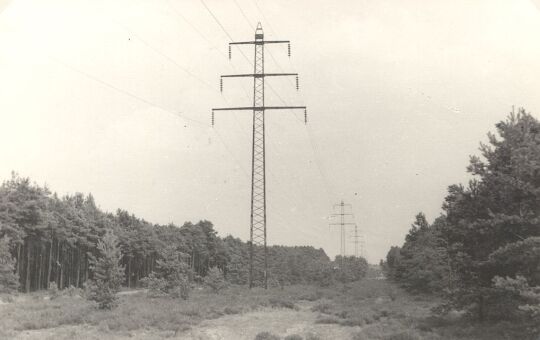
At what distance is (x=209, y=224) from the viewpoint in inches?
4181

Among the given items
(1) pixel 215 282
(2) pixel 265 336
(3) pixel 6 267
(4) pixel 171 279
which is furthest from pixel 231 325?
(3) pixel 6 267

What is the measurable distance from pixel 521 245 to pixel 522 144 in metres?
3.55

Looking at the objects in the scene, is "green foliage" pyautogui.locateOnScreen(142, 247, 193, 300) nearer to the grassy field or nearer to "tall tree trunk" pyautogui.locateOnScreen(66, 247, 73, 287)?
the grassy field

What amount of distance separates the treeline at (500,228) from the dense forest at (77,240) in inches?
721

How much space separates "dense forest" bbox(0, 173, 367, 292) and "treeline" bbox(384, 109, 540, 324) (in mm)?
18316

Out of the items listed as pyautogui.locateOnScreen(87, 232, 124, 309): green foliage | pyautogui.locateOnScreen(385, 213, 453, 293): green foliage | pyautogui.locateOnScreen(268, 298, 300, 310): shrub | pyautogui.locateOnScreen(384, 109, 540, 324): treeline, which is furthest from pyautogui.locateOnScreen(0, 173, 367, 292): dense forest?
pyautogui.locateOnScreen(384, 109, 540, 324): treeline

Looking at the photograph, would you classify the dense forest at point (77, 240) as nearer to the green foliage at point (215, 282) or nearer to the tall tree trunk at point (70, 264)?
the tall tree trunk at point (70, 264)

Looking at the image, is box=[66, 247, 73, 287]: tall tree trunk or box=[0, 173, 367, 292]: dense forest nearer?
box=[0, 173, 367, 292]: dense forest

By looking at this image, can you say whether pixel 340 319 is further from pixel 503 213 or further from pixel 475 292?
pixel 503 213

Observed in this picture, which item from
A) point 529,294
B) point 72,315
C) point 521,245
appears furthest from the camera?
point 72,315

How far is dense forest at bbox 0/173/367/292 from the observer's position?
52156 millimetres

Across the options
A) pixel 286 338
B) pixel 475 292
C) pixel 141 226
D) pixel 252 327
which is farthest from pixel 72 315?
pixel 141 226

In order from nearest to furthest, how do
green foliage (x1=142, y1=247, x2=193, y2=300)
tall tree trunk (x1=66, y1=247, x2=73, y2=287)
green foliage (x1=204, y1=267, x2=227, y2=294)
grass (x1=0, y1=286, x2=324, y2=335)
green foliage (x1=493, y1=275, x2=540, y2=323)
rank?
green foliage (x1=493, y1=275, x2=540, y2=323) → grass (x1=0, y1=286, x2=324, y2=335) → green foliage (x1=142, y1=247, x2=193, y2=300) → green foliage (x1=204, y1=267, x2=227, y2=294) → tall tree trunk (x1=66, y1=247, x2=73, y2=287)

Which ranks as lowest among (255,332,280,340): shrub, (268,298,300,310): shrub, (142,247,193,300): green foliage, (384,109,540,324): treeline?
(268,298,300,310): shrub
